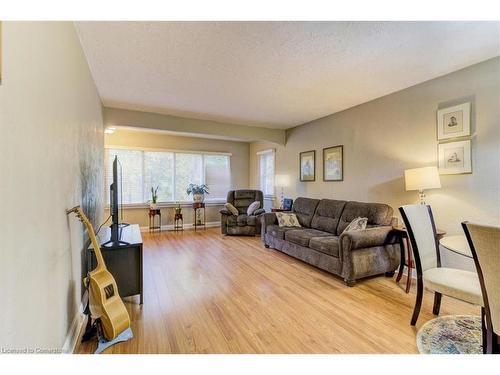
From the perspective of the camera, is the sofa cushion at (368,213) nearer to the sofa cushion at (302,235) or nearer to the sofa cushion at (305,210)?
the sofa cushion at (302,235)

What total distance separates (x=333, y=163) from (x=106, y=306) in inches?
153

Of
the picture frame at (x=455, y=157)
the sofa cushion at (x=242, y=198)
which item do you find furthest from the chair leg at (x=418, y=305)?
the sofa cushion at (x=242, y=198)

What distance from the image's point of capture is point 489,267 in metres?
1.25

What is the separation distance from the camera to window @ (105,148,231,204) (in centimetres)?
571

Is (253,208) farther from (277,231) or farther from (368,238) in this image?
(368,238)

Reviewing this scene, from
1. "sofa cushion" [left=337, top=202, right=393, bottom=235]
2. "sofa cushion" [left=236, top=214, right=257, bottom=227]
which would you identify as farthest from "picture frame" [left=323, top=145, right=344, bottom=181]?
"sofa cushion" [left=236, top=214, right=257, bottom=227]

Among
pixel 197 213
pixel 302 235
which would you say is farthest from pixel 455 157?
pixel 197 213

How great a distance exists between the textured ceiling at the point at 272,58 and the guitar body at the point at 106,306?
2.00 meters

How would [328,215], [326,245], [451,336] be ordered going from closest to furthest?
[451,336]
[326,245]
[328,215]

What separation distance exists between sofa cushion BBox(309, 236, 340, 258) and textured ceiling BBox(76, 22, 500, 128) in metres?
2.02

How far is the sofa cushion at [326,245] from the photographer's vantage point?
2.98m

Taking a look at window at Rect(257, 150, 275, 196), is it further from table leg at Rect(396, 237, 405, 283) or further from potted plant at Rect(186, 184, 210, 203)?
table leg at Rect(396, 237, 405, 283)
